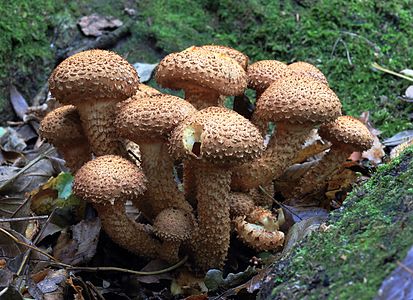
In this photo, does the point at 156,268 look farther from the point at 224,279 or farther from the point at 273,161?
the point at 273,161

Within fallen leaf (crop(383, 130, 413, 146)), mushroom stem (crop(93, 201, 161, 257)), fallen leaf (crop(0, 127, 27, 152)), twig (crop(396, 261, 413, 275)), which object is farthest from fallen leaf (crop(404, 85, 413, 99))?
fallen leaf (crop(0, 127, 27, 152))

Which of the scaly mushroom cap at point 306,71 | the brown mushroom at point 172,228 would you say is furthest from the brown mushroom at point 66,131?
the scaly mushroom cap at point 306,71

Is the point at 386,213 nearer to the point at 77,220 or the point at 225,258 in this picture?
the point at 225,258

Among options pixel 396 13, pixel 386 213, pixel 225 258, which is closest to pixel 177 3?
pixel 396 13

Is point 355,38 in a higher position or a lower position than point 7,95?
higher

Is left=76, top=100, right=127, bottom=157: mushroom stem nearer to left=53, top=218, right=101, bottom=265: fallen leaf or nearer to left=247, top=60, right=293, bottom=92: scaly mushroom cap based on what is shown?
left=53, top=218, right=101, bottom=265: fallen leaf
